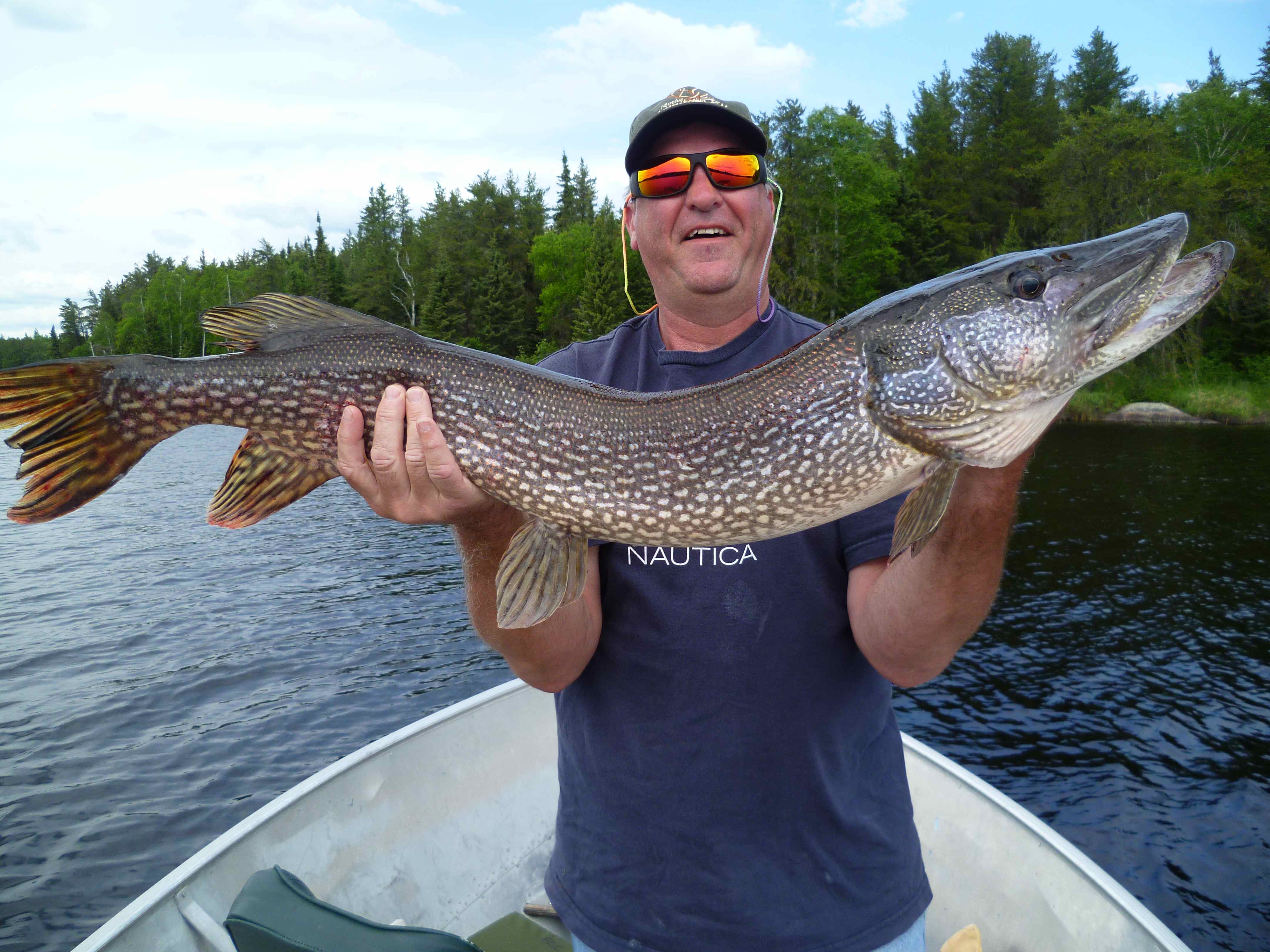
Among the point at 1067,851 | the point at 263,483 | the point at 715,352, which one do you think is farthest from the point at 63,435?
the point at 1067,851

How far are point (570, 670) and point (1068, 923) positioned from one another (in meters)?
2.48

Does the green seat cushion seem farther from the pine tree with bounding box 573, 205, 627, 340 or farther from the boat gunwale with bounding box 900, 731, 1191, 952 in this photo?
the pine tree with bounding box 573, 205, 627, 340

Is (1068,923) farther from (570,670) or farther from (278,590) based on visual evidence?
(278,590)

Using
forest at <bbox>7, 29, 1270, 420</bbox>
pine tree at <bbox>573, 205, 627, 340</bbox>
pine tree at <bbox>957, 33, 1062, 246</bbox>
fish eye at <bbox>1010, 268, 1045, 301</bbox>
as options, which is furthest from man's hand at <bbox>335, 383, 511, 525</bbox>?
pine tree at <bbox>957, 33, 1062, 246</bbox>

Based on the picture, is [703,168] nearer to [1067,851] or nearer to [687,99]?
[687,99]

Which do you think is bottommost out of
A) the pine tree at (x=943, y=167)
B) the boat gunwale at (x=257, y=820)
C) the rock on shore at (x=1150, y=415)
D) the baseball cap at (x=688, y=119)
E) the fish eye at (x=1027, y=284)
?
the rock on shore at (x=1150, y=415)

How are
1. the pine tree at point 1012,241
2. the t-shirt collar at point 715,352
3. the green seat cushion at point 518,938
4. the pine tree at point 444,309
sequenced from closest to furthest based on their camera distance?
Result: the t-shirt collar at point 715,352
the green seat cushion at point 518,938
the pine tree at point 1012,241
the pine tree at point 444,309

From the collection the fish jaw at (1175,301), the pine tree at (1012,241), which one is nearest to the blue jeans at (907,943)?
the fish jaw at (1175,301)

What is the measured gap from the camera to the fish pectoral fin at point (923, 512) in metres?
1.77

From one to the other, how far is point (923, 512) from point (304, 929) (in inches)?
71.4

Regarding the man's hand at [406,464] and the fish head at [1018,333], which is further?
the man's hand at [406,464]

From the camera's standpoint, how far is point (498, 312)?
4622 cm

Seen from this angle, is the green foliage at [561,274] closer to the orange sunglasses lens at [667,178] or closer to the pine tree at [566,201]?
the pine tree at [566,201]

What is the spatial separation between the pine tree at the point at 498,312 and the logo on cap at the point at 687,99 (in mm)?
43689
